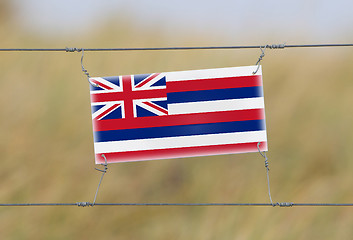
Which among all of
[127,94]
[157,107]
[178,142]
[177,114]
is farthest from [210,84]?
[127,94]

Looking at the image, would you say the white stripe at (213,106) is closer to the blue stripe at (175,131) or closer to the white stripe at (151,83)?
the blue stripe at (175,131)

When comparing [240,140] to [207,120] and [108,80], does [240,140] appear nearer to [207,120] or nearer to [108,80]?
[207,120]

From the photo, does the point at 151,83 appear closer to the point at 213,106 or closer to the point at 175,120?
the point at 175,120

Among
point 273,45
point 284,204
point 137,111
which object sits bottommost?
point 284,204

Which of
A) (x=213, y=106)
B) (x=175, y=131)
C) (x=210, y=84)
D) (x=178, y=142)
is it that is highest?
(x=210, y=84)

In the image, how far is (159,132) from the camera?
24.3ft

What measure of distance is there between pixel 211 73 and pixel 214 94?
260mm

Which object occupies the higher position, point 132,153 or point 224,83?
point 224,83

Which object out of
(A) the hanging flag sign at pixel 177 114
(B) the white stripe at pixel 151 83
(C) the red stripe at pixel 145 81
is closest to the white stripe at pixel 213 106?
(A) the hanging flag sign at pixel 177 114

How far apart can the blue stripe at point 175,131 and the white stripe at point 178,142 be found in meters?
0.05

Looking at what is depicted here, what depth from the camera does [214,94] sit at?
24.2ft

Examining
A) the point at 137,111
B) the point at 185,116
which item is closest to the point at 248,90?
the point at 185,116

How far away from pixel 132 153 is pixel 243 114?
4.70 ft

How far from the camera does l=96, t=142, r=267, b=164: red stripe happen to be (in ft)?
24.0
